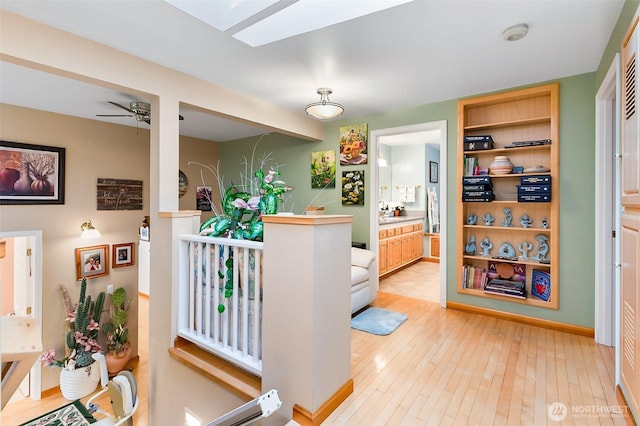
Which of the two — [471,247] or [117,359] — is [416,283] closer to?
[471,247]

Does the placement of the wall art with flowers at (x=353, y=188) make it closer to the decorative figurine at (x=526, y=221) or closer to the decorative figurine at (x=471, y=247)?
the decorative figurine at (x=471, y=247)

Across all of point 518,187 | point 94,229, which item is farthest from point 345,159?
point 94,229

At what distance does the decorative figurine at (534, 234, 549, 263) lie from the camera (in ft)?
9.96

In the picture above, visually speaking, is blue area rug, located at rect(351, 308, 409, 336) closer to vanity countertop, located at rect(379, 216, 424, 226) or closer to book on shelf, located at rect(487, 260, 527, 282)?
book on shelf, located at rect(487, 260, 527, 282)

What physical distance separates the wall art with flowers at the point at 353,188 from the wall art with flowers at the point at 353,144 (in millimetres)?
154

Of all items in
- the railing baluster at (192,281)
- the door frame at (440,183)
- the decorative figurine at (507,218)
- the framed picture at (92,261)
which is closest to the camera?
the railing baluster at (192,281)

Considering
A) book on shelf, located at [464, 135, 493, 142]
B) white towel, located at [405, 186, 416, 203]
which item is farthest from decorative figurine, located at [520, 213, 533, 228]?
white towel, located at [405, 186, 416, 203]

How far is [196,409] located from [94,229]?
2950 mm

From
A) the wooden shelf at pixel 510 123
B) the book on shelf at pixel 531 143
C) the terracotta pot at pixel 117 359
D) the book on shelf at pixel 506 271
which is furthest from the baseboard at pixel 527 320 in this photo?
the terracotta pot at pixel 117 359

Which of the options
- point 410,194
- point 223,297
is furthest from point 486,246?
point 410,194

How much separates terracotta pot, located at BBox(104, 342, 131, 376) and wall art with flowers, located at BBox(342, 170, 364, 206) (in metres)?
3.74

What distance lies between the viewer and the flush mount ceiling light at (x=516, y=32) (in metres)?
2.05

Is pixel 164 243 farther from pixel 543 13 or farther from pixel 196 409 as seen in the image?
pixel 543 13

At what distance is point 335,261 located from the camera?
1791 mm
